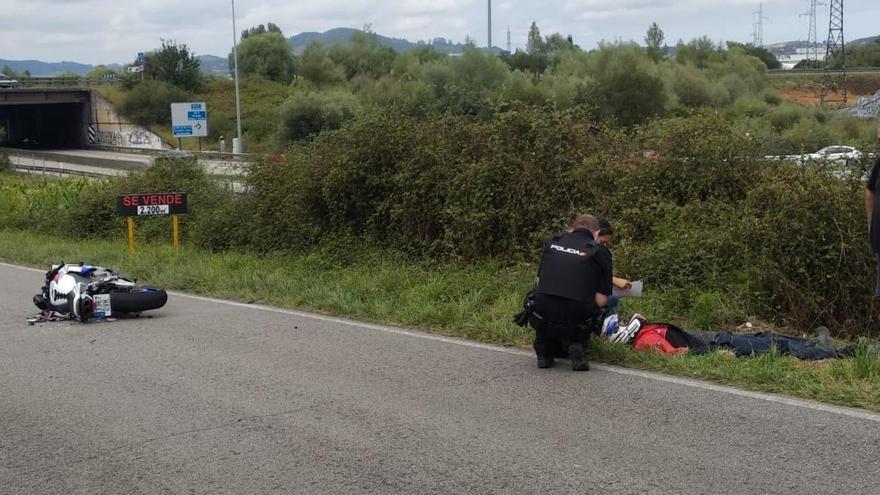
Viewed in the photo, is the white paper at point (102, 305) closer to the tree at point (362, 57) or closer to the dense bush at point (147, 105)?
the dense bush at point (147, 105)

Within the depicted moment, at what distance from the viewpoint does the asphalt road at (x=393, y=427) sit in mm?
5289

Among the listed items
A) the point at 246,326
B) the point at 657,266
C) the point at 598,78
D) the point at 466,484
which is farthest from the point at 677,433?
the point at 598,78

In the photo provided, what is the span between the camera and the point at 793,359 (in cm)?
759

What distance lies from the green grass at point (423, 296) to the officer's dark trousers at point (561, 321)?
0.44 meters

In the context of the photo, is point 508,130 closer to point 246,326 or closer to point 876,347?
point 246,326

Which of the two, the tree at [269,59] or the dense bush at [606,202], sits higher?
the tree at [269,59]

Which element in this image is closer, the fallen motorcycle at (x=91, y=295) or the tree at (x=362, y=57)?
the fallen motorcycle at (x=91, y=295)

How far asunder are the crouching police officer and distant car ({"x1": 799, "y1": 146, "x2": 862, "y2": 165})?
4.11 meters

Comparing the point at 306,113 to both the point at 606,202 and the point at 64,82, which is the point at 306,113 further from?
the point at 606,202

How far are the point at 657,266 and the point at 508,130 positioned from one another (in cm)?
371

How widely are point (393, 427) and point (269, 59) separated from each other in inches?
3489

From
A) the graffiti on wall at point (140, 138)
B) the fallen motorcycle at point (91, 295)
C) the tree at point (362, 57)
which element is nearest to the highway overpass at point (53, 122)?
the graffiti on wall at point (140, 138)

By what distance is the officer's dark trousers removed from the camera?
762cm

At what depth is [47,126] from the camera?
257ft
